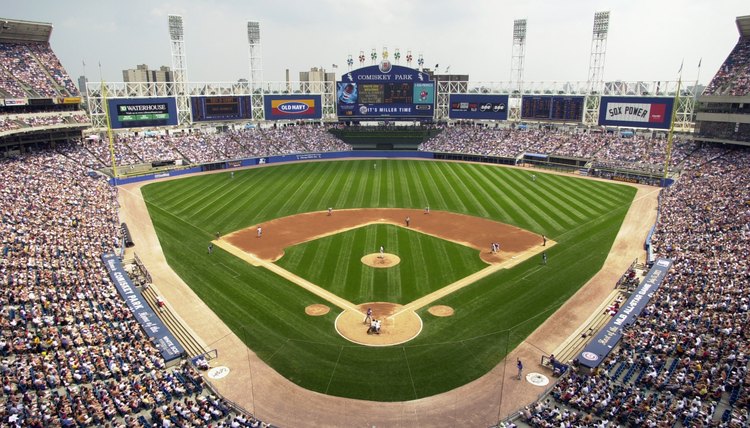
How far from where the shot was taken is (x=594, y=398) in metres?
17.8

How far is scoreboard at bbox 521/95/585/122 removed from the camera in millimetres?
73500

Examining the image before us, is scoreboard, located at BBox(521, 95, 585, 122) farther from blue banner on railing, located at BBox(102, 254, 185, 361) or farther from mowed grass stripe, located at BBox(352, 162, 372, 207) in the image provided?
blue banner on railing, located at BBox(102, 254, 185, 361)

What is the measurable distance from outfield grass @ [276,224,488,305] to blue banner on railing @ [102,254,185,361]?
936 cm

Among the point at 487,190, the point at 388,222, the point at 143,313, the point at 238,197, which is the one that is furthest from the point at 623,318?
the point at 238,197

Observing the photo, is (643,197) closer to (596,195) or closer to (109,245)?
(596,195)

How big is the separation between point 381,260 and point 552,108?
2145 inches

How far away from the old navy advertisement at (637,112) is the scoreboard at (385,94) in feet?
86.5

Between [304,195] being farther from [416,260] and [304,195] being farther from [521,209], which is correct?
[521,209]

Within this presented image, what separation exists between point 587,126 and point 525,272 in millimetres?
51410

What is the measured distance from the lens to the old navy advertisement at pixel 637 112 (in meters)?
64.2

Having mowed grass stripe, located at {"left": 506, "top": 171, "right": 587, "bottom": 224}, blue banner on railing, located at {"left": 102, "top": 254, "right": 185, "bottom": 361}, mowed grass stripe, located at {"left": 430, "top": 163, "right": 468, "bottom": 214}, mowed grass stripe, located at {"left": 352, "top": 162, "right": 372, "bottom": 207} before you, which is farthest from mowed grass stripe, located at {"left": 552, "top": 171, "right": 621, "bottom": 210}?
blue banner on railing, located at {"left": 102, "top": 254, "right": 185, "bottom": 361}

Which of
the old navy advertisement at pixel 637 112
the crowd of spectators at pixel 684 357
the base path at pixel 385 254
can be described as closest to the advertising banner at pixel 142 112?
the base path at pixel 385 254

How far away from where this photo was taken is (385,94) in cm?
7844

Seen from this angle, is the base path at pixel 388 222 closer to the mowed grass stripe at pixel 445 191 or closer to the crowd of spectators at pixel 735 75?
the mowed grass stripe at pixel 445 191
